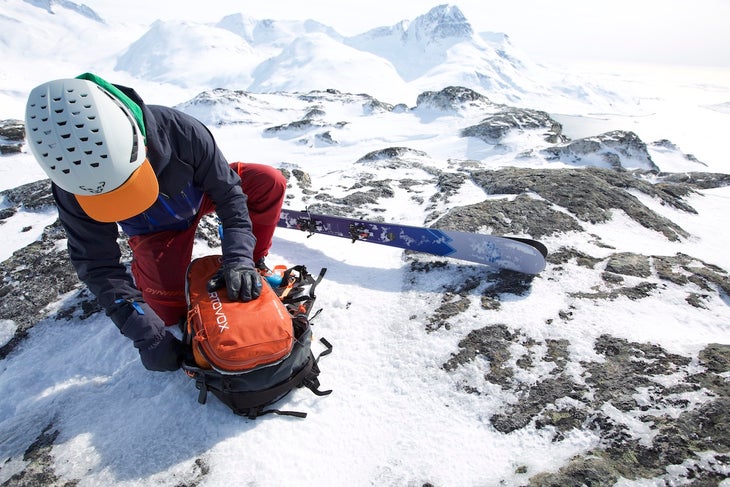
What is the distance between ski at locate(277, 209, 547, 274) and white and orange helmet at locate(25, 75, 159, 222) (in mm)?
3163

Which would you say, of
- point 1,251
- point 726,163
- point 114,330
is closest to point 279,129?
point 1,251

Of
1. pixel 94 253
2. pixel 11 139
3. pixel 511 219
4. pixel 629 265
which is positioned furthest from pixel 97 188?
pixel 11 139

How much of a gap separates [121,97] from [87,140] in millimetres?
438

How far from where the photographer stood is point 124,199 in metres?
2.37

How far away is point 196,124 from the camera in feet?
9.96

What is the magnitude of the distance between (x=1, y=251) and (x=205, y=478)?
17.2 feet

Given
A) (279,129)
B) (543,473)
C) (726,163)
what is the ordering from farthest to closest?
(726,163) → (279,129) → (543,473)

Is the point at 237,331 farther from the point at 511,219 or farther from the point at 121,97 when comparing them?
the point at 511,219

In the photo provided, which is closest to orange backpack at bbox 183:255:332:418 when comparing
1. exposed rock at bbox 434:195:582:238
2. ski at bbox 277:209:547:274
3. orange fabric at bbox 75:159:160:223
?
orange fabric at bbox 75:159:160:223

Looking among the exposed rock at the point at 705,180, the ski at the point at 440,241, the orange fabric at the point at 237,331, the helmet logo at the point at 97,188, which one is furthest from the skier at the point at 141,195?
the exposed rock at the point at 705,180

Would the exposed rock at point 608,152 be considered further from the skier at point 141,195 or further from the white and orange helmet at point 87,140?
the white and orange helmet at point 87,140

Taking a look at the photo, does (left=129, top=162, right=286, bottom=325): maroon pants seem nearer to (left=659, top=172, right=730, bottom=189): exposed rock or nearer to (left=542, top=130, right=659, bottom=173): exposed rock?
(left=659, top=172, right=730, bottom=189): exposed rock

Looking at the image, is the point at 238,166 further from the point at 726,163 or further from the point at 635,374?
the point at 726,163

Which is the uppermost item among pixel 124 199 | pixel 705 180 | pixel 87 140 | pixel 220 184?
pixel 87 140
